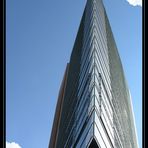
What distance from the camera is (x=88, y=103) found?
32.4 metres

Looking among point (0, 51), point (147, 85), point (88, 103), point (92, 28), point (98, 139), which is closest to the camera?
point (0, 51)

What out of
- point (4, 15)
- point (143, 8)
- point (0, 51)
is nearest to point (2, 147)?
point (0, 51)

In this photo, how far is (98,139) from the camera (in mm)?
27906

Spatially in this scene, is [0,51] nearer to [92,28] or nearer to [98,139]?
[98,139]

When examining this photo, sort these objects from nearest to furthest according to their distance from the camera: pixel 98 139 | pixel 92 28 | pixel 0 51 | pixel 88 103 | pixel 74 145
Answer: pixel 0 51 < pixel 98 139 < pixel 88 103 < pixel 74 145 < pixel 92 28

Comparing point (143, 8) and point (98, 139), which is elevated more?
point (98, 139)

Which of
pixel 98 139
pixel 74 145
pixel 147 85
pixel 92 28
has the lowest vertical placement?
pixel 147 85

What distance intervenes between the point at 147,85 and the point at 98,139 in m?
23.8

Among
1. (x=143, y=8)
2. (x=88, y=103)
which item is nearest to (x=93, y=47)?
(x=88, y=103)

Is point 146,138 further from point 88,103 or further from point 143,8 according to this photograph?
point 88,103

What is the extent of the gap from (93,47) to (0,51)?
34.1m

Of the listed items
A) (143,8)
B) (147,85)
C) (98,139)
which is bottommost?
(147,85)

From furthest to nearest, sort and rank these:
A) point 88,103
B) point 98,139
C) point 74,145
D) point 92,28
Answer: point 92,28
point 74,145
point 88,103
point 98,139

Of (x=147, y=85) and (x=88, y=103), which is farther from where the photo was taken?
(x=88, y=103)
